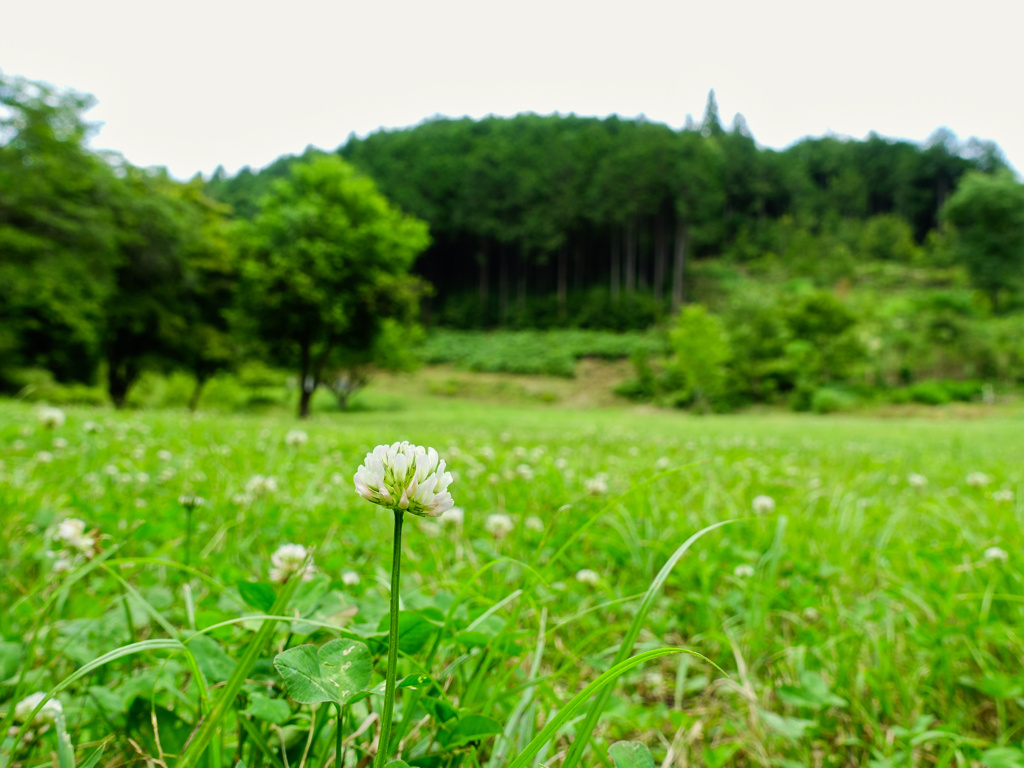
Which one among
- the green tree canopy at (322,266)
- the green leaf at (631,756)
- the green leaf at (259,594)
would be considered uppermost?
the green tree canopy at (322,266)

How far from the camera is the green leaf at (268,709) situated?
591 mm

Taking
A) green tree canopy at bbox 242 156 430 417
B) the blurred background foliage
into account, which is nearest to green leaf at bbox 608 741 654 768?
the blurred background foliage

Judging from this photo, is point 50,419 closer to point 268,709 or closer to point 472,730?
point 268,709

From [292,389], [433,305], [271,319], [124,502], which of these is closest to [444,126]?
[433,305]

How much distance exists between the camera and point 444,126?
6209cm

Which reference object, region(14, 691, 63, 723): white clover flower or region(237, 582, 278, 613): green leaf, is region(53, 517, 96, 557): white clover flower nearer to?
region(14, 691, 63, 723): white clover flower

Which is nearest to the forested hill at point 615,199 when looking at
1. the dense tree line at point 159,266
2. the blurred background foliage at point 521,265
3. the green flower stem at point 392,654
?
the blurred background foliage at point 521,265

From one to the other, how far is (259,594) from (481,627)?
328 millimetres

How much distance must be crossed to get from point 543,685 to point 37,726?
2.24ft

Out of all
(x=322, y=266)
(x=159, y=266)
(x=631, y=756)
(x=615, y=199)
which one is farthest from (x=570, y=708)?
(x=615, y=199)

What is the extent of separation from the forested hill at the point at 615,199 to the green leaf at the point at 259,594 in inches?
1456

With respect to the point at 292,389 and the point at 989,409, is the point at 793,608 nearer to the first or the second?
the point at 989,409

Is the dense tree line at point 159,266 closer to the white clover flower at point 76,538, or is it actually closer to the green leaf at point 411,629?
the white clover flower at point 76,538

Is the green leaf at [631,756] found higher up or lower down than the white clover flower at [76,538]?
lower down
